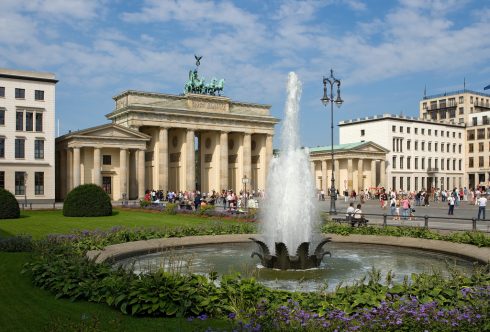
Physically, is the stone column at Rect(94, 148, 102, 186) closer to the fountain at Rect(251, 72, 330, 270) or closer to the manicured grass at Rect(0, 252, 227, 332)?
the fountain at Rect(251, 72, 330, 270)

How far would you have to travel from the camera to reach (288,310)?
8.21 m

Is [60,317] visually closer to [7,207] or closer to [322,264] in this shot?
[322,264]

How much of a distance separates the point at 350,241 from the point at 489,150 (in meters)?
99.7

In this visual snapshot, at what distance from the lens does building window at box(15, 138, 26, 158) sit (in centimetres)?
5825

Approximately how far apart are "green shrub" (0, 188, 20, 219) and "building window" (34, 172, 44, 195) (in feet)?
87.1

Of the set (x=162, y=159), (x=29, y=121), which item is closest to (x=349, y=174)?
(x=162, y=159)

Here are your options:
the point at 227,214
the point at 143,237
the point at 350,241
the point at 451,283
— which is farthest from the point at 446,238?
the point at 227,214

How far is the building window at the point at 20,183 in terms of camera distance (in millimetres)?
58375

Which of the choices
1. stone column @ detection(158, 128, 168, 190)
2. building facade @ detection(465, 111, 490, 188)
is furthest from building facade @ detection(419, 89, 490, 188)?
stone column @ detection(158, 128, 168, 190)

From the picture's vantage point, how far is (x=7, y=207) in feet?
110

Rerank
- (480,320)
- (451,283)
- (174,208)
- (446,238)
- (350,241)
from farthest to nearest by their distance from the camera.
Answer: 1. (174,208)
2. (350,241)
3. (446,238)
4. (451,283)
5. (480,320)

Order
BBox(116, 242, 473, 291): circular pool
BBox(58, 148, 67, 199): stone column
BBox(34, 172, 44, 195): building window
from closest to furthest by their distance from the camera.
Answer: BBox(116, 242, 473, 291): circular pool, BBox(34, 172, 44, 195): building window, BBox(58, 148, 67, 199): stone column

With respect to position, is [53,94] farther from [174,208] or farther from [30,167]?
[174,208]

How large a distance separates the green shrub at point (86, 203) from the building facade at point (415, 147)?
73.6 m
